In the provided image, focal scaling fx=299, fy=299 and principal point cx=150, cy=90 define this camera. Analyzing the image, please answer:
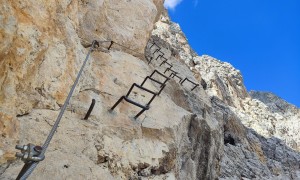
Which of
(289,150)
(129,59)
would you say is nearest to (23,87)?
(129,59)

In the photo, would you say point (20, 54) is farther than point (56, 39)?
No

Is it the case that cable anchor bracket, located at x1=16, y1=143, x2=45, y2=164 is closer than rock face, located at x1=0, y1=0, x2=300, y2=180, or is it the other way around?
cable anchor bracket, located at x1=16, y1=143, x2=45, y2=164

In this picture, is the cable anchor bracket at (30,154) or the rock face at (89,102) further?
the rock face at (89,102)

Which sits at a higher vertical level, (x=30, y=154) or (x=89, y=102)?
(x=89, y=102)

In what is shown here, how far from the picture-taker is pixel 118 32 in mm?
11234

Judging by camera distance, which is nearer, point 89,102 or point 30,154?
point 30,154

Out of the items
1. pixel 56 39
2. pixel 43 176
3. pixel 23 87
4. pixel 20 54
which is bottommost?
pixel 43 176

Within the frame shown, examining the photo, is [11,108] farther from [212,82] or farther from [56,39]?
[212,82]

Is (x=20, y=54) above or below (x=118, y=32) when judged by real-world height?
below

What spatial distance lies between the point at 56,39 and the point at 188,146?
5710 mm

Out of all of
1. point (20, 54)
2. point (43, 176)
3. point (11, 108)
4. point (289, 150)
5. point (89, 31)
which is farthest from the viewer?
point (289, 150)

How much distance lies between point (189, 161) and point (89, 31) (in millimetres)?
5596

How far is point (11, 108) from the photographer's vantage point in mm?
5312

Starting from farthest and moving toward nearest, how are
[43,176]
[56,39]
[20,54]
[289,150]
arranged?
[289,150] → [56,39] → [20,54] → [43,176]
